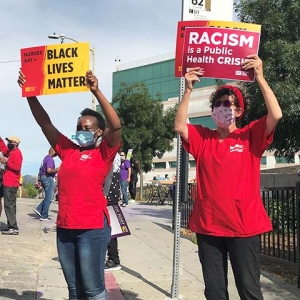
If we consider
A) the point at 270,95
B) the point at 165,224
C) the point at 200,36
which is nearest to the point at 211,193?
the point at 270,95

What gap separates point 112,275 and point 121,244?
82.1 inches

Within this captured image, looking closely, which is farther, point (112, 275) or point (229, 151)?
point (112, 275)

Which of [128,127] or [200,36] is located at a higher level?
[128,127]

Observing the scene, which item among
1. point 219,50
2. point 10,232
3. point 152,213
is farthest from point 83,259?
point 152,213

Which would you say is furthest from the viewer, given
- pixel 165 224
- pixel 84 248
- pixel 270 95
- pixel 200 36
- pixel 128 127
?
pixel 128 127

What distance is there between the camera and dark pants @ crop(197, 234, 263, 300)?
Answer: 3062 mm

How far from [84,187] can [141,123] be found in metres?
22.6

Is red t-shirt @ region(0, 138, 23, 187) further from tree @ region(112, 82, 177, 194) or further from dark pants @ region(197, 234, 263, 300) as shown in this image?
tree @ region(112, 82, 177, 194)

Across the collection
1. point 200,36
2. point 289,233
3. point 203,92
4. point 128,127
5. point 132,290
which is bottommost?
point 132,290

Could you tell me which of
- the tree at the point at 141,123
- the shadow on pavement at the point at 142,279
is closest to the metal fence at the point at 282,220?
the shadow on pavement at the point at 142,279

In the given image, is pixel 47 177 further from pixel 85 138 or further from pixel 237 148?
pixel 237 148

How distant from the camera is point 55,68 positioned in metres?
4.17

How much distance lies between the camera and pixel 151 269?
243 inches

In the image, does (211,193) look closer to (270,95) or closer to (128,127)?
(270,95)
